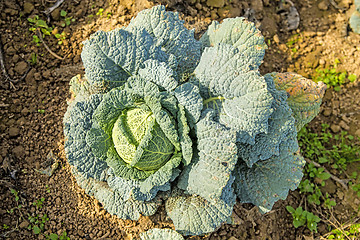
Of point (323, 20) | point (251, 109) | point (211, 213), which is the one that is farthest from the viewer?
point (323, 20)

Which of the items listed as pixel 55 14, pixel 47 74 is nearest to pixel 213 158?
pixel 47 74

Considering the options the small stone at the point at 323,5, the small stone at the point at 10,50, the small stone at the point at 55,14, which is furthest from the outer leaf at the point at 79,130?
the small stone at the point at 323,5

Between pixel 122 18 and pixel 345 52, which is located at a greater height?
pixel 122 18

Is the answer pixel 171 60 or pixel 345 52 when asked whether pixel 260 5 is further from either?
pixel 171 60

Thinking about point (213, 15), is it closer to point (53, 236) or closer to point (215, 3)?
point (215, 3)

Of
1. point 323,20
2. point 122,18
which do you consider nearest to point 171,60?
point 122,18

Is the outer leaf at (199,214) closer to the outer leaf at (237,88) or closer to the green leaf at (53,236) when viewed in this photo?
the outer leaf at (237,88)

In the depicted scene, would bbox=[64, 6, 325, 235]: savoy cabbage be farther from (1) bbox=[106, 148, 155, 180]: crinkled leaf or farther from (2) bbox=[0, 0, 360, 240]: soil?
(2) bbox=[0, 0, 360, 240]: soil
